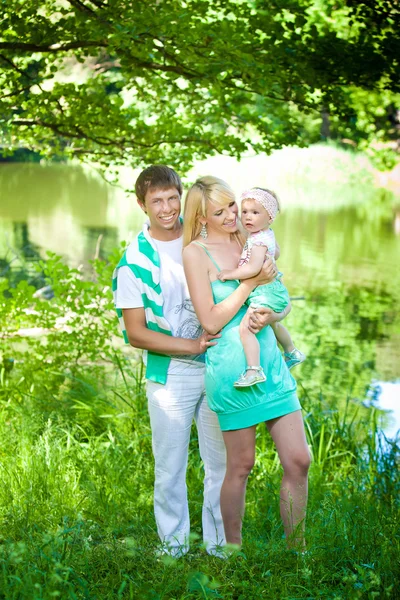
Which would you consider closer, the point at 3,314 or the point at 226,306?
the point at 226,306

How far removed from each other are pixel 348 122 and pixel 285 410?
8.77 feet

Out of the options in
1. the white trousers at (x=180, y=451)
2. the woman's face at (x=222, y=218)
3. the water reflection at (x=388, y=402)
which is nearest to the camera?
the woman's face at (x=222, y=218)

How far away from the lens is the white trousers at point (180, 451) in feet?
9.93

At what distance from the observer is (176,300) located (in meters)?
3.03

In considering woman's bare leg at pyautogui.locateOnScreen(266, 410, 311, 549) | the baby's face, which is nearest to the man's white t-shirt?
the baby's face

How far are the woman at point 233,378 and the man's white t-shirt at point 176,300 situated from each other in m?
0.12

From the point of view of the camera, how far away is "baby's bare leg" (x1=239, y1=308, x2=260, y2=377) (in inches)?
111

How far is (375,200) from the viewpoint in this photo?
68.5 feet

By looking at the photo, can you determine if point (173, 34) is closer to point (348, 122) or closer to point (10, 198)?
point (348, 122)

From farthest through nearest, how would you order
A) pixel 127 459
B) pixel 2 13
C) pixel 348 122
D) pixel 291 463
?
pixel 348 122 → pixel 2 13 → pixel 127 459 → pixel 291 463

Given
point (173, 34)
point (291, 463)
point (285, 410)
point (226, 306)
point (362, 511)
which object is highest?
point (173, 34)

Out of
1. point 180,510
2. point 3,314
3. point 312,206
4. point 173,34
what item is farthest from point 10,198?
point 180,510

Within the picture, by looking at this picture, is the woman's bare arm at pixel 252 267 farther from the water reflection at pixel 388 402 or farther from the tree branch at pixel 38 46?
the water reflection at pixel 388 402

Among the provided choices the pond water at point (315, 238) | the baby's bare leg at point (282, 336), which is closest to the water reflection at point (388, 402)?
the pond water at point (315, 238)
